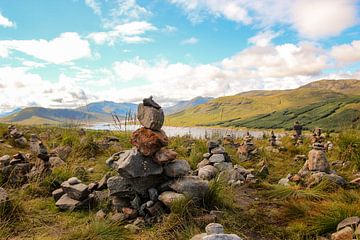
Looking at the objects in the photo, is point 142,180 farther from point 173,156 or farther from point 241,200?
point 241,200

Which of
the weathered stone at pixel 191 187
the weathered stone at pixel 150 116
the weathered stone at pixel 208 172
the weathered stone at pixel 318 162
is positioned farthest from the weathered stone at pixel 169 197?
the weathered stone at pixel 318 162

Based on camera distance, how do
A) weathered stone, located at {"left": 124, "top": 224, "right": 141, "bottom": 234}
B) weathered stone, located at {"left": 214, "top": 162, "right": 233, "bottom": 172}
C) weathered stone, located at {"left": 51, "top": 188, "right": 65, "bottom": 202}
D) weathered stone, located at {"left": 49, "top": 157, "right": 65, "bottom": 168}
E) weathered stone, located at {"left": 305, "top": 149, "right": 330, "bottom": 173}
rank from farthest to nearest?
weathered stone, located at {"left": 214, "top": 162, "right": 233, "bottom": 172}, weathered stone, located at {"left": 49, "top": 157, "right": 65, "bottom": 168}, weathered stone, located at {"left": 305, "top": 149, "right": 330, "bottom": 173}, weathered stone, located at {"left": 51, "top": 188, "right": 65, "bottom": 202}, weathered stone, located at {"left": 124, "top": 224, "right": 141, "bottom": 234}

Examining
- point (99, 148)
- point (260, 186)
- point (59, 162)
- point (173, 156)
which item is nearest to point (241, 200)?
point (260, 186)

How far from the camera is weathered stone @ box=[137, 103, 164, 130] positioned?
8250 millimetres

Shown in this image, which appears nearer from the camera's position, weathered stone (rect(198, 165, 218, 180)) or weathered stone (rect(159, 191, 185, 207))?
weathered stone (rect(159, 191, 185, 207))

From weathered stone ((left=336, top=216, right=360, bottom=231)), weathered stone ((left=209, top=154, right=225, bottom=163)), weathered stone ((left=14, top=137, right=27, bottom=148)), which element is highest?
weathered stone ((left=14, top=137, right=27, bottom=148))

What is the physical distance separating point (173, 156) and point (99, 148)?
7.47 metres

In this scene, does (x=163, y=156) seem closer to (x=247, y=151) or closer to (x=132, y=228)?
(x=132, y=228)

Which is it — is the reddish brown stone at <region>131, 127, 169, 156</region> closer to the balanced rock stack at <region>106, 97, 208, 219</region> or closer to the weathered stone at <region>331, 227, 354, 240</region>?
the balanced rock stack at <region>106, 97, 208, 219</region>

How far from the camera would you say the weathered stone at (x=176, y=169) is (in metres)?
7.89

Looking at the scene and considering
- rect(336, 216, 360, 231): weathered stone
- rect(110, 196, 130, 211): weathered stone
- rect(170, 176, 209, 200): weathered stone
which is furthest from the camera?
rect(110, 196, 130, 211): weathered stone

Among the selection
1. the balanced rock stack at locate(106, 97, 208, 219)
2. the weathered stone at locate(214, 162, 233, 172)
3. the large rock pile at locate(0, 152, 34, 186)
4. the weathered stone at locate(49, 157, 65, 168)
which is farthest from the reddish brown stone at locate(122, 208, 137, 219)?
the weathered stone at locate(49, 157, 65, 168)

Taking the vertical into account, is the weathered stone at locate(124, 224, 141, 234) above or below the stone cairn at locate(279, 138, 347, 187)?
below

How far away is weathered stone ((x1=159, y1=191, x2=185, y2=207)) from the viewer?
23.0 feet
